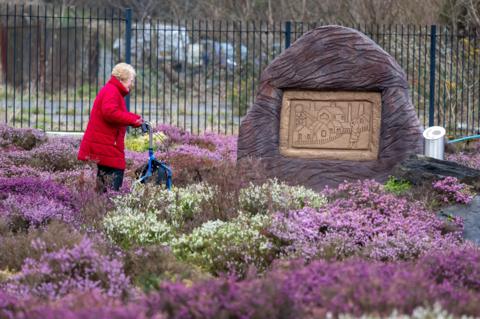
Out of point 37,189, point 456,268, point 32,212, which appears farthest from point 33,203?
point 456,268

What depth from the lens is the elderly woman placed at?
31.8 ft

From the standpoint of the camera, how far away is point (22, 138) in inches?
587

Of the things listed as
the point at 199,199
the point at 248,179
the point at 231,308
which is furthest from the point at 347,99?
the point at 231,308

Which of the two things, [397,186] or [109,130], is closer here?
[109,130]

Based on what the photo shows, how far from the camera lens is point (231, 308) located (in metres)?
4.67

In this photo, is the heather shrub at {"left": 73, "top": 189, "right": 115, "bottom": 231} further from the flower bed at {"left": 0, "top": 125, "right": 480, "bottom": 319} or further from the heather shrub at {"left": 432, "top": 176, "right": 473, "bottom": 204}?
the heather shrub at {"left": 432, "top": 176, "right": 473, "bottom": 204}

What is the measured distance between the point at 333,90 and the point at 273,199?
2691 millimetres

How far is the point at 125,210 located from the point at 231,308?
397 cm

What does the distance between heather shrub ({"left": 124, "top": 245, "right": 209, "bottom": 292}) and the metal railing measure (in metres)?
10.1

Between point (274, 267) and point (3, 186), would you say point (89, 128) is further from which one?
point (274, 267)

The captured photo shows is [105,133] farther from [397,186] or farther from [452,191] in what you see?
[452,191]

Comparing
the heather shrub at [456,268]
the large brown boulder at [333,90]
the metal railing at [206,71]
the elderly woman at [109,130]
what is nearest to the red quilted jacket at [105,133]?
the elderly woman at [109,130]

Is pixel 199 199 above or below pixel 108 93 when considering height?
below

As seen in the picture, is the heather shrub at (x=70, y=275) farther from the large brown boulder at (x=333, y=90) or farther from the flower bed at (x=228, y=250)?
the large brown boulder at (x=333, y=90)
